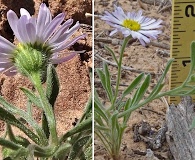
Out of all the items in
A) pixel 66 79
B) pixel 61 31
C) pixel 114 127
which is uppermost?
pixel 61 31

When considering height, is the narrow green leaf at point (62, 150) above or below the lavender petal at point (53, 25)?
below

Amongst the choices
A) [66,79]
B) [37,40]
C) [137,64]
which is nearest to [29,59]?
[37,40]

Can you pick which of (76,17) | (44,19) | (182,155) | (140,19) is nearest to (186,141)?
(182,155)

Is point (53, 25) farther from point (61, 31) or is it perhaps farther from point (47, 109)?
point (47, 109)

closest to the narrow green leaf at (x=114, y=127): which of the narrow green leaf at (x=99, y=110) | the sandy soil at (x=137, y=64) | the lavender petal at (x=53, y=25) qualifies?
the narrow green leaf at (x=99, y=110)

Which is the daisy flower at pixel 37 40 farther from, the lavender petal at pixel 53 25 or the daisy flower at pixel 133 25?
the daisy flower at pixel 133 25

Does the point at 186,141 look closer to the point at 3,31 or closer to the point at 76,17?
the point at 76,17

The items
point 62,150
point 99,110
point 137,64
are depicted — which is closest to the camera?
point 62,150
